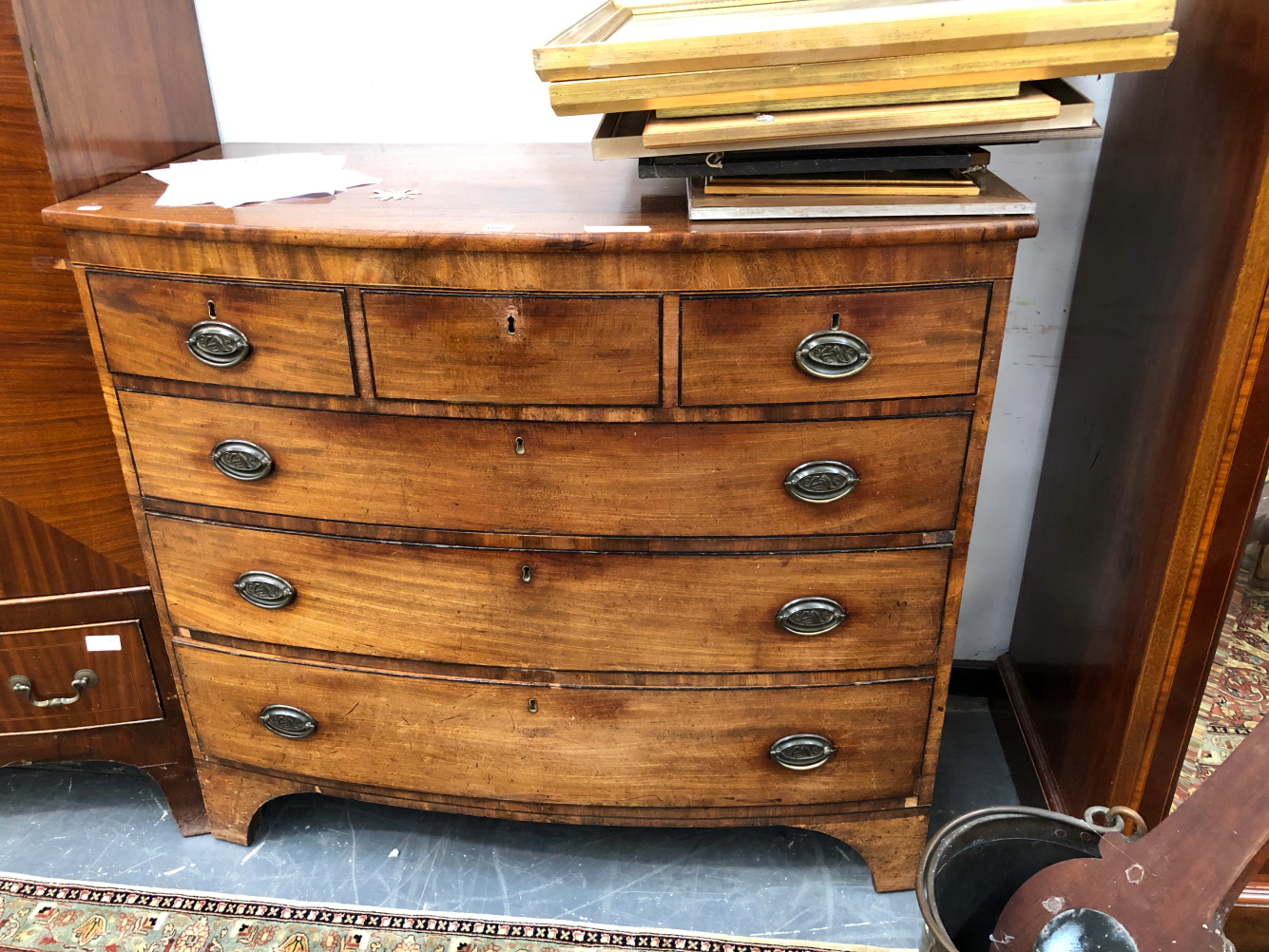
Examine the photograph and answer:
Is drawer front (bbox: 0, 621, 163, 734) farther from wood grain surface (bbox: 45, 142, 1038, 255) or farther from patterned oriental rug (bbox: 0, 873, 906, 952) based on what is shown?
wood grain surface (bbox: 45, 142, 1038, 255)

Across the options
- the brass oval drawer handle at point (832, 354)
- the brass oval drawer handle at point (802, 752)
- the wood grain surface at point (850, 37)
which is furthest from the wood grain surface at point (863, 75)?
the brass oval drawer handle at point (802, 752)

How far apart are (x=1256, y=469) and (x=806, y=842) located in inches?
39.3

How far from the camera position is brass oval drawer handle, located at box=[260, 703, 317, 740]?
5.14 feet

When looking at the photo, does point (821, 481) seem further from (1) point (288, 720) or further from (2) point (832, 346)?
(1) point (288, 720)

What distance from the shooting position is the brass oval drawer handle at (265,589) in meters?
1.46

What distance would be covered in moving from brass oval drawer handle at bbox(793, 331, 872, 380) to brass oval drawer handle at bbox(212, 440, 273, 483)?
30.3 inches

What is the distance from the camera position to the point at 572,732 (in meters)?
1.51

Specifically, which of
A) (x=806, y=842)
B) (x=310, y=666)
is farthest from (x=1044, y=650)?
(x=310, y=666)

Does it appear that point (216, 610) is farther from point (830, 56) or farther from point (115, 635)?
point (830, 56)

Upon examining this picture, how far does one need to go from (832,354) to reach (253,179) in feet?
2.97

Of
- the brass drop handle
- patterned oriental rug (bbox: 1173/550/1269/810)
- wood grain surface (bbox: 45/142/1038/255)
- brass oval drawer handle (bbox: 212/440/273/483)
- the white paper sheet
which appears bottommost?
the brass drop handle

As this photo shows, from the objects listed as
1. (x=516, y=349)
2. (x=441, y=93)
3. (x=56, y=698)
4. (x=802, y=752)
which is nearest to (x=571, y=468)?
(x=516, y=349)

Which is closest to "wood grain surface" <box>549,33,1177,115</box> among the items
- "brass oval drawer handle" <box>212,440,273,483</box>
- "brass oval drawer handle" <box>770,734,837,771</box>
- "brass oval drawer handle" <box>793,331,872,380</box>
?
"brass oval drawer handle" <box>793,331,872,380</box>

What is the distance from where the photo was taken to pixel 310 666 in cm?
153
